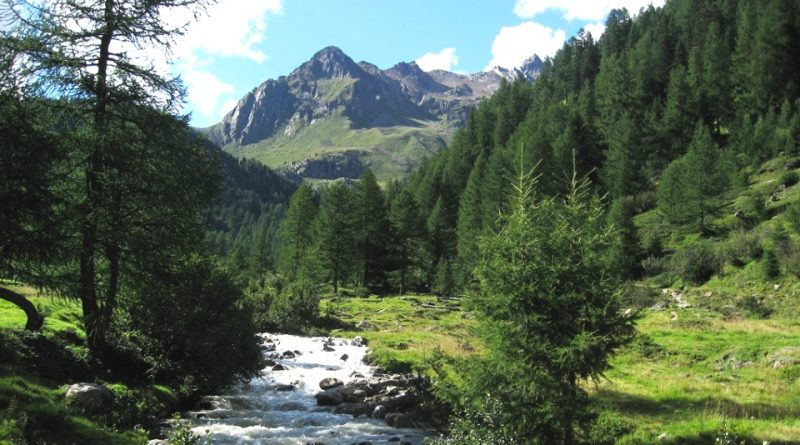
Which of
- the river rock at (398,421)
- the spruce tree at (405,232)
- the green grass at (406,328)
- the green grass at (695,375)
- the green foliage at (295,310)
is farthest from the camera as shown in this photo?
the spruce tree at (405,232)

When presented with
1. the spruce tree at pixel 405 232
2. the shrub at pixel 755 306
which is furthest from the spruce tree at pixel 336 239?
the shrub at pixel 755 306

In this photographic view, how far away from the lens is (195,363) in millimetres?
19203

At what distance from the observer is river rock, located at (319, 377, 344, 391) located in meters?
24.8

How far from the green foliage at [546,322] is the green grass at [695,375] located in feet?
4.54

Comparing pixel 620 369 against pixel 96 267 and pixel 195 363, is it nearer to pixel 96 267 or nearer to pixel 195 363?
pixel 195 363

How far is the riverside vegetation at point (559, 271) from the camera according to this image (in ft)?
40.9

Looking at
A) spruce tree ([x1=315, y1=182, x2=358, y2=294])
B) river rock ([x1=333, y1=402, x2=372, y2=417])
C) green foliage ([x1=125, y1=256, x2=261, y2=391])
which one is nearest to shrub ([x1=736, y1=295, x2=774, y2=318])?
river rock ([x1=333, y1=402, x2=372, y2=417])

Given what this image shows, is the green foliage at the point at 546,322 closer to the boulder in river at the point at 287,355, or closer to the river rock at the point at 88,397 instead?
the river rock at the point at 88,397

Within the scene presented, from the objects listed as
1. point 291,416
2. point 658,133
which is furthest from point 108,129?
point 658,133

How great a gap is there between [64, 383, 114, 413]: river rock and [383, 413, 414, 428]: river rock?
9885 millimetres

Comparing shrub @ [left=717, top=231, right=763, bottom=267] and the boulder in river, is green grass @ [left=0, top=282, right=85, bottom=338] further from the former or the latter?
shrub @ [left=717, top=231, right=763, bottom=267]

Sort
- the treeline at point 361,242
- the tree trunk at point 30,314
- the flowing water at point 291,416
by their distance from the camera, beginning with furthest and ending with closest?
the treeline at point 361,242, the flowing water at point 291,416, the tree trunk at point 30,314

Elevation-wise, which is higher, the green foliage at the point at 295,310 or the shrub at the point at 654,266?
the shrub at the point at 654,266

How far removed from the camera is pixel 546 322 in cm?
1231
